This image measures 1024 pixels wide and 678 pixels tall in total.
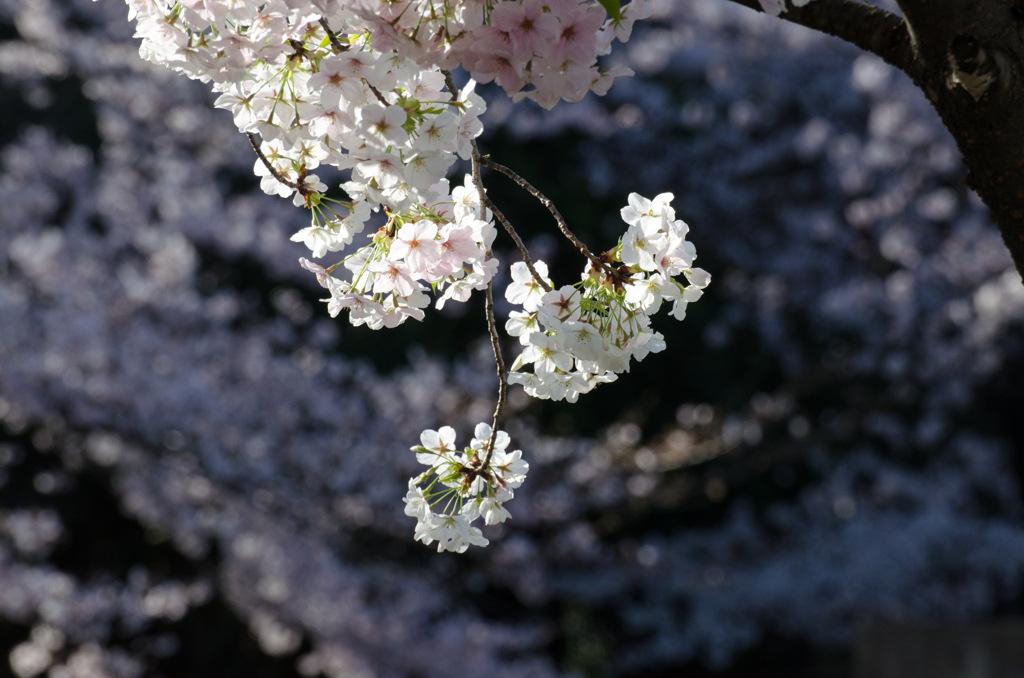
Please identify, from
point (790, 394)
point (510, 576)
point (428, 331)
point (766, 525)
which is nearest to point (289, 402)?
point (428, 331)

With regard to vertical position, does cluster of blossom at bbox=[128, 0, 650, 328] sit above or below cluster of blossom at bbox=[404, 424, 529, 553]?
above

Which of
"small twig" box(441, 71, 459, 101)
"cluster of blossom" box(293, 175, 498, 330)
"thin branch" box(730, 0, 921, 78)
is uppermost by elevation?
"thin branch" box(730, 0, 921, 78)

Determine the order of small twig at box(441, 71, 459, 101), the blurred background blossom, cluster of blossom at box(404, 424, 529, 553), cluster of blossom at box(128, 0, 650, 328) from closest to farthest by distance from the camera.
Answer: cluster of blossom at box(128, 0, 650, 328) → small twig at box(441, 71, 459, 101) → cluster of blossom at box(404, 424, 529, 553) → the blurred background blossom

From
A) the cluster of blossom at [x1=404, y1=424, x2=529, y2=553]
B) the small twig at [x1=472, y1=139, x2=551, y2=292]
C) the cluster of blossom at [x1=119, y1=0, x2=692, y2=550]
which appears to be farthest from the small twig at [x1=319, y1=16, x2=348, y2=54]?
the cluster of blossom at [x1=404, y1=424, x2=529, y2=553]

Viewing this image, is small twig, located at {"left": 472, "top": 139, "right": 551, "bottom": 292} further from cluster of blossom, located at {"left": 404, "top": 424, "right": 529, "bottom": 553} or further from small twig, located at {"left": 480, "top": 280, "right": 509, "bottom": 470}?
cluster of blossom, located at {"left": 404, "top": 424, "right": 529, "bottom": 553}

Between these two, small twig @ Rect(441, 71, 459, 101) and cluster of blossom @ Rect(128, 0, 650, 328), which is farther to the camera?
small twig @ Rect(441, 71, 459, 101)

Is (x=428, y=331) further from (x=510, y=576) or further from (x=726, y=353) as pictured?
(x=726, y=353)

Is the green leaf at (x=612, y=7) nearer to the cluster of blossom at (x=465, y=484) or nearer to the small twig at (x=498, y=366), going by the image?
the small twig at (x=498, y=366)
